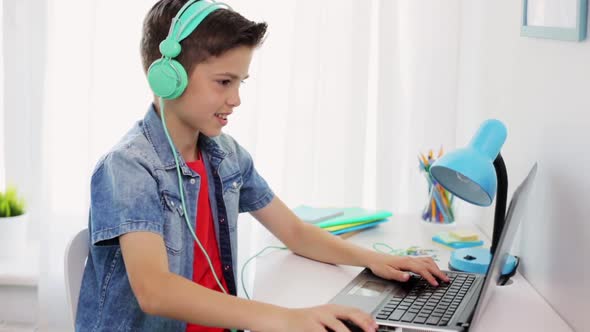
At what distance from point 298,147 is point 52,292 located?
2.82ft

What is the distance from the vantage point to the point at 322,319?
3.31ft

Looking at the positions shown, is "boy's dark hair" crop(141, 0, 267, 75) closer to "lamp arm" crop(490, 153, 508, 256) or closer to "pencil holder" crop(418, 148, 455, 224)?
"lamp arm" crop(490, 153, 508, 256)

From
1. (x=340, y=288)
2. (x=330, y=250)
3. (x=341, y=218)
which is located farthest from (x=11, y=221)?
(x=340, y=288)

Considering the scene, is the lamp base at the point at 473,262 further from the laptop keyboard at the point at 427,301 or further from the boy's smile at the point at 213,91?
the boy's smile at the point at 213,91

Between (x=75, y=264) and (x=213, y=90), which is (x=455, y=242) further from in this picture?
(x=75, y=264)

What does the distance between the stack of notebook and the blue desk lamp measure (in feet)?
0.94

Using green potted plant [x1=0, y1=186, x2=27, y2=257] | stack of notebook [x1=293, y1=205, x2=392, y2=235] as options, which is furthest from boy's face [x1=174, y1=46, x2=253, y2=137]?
green potted plant [x1=0, y1=186, x2=27, y2=257]

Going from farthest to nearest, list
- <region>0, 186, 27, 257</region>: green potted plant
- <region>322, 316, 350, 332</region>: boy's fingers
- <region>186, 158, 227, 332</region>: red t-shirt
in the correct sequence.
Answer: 1. <region>0, 186, 27, 257</region>: green potted plant
2. <region>186, 158, 227, 332</region>: red t-shirt
3. <region>322, 316, 350, 332</region>: boy's fingers

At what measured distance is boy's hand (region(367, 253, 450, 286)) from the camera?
1.28m

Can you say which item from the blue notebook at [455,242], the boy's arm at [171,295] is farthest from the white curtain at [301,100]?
the boy's arm at [171,295]

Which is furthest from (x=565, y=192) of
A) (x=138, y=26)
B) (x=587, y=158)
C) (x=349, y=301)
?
(x=138, y=26)

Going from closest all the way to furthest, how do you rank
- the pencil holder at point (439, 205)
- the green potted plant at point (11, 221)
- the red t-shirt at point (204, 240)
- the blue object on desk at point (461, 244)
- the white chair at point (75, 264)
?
the white chair at point (75, 264), the red t-shirt at point (204, 240), the blue object on desk at point (461, 244), the pencil holder at point (439, 205), the green potted plant at point (11, 221)

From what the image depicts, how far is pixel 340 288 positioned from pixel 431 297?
177mm

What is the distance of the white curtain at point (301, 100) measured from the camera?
217cm
